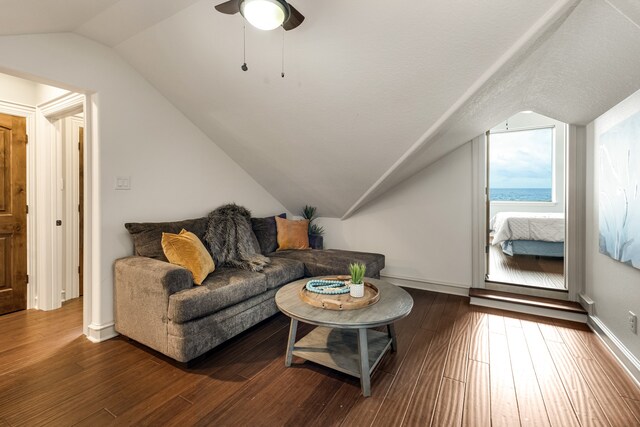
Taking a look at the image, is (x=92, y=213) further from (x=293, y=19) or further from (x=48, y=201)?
(x=293, y=19)

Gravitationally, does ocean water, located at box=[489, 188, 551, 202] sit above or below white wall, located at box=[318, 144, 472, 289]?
above

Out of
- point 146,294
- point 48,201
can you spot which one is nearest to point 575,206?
point 146,294

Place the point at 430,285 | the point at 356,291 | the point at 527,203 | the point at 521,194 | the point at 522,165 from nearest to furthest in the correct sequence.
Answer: the point at 356,291
the point at 430,285
the point at 527,203
the point at 521,194
the point at 522,165

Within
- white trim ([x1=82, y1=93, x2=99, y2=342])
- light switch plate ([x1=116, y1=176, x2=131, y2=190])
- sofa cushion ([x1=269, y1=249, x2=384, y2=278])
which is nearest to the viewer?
white trim ([x1=82, y1=93, x2=99, y2=342])

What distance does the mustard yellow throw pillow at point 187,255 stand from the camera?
2291mm

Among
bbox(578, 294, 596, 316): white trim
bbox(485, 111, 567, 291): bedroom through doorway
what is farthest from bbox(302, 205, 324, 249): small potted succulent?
bbox(578, 294, 596, 316): white trim

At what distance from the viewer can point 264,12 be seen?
4.91 feet

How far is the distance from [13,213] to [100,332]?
5.41 ft

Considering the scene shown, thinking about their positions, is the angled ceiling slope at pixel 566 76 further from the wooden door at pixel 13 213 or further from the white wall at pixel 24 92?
the wooden door at pixel 13 213

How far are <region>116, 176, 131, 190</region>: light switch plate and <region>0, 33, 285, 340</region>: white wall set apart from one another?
34 millimetres

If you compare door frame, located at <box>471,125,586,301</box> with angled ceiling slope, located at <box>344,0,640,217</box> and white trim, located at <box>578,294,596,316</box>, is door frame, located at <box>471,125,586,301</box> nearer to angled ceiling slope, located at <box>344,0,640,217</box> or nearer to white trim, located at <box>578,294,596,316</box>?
white trim, located at <box>578,294,596,316</box>

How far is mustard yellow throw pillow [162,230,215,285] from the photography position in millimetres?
2291

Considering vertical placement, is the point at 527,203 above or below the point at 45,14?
below

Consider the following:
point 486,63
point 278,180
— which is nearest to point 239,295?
point 278,180
